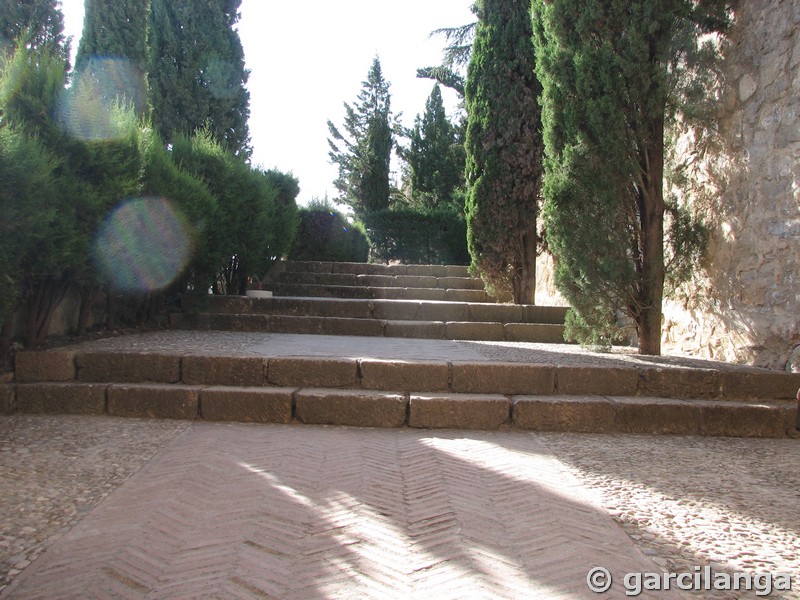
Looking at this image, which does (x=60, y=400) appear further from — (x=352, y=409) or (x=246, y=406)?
(x=352, y=409)

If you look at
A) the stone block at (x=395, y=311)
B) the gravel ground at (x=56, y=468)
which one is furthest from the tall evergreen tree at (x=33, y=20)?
the gravel ground at (x=56, y=468)

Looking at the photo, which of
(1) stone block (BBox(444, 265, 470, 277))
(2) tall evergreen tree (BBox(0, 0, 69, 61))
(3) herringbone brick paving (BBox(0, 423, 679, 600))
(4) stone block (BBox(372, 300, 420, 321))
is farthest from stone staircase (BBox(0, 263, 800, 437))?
(2) tall evergreen tree (BBox(0, 0, 69, 61))

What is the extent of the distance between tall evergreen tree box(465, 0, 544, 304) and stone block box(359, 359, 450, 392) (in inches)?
155

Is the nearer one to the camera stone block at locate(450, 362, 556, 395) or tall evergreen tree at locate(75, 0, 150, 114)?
stone block at locate(450, 362, 556, 395)

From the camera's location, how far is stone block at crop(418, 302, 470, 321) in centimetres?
721

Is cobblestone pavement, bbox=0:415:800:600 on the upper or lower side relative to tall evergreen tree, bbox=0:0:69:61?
lower

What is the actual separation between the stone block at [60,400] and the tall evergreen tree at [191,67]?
854 centimetres

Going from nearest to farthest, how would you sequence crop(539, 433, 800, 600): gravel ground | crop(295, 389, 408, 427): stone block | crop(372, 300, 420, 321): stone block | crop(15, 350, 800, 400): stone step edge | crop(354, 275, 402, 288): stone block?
1. crop(539, 433, 800, 600): gravel ground
2. crop(295, 389, 408, 427): stone block
3. crop(15, 350, 800, 400): stone step edge
4. crop(372, 300, 420, 321): stone block
5. crop(354, 275, 402, 288): stone block

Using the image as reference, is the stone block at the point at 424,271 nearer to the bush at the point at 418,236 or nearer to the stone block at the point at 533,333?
the stone block at the point at 533,333

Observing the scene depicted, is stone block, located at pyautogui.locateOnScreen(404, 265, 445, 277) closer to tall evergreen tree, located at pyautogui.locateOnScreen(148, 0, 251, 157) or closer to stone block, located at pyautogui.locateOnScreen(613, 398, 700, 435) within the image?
tall evergreen tree, located at pyautogui.locateOnScreen(148, 0, 251, 157)

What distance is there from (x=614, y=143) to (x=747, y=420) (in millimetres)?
2643

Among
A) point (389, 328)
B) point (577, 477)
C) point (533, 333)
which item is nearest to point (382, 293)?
point (389, 328)

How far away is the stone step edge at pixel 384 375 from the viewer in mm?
4316

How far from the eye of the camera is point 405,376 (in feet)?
14.2
